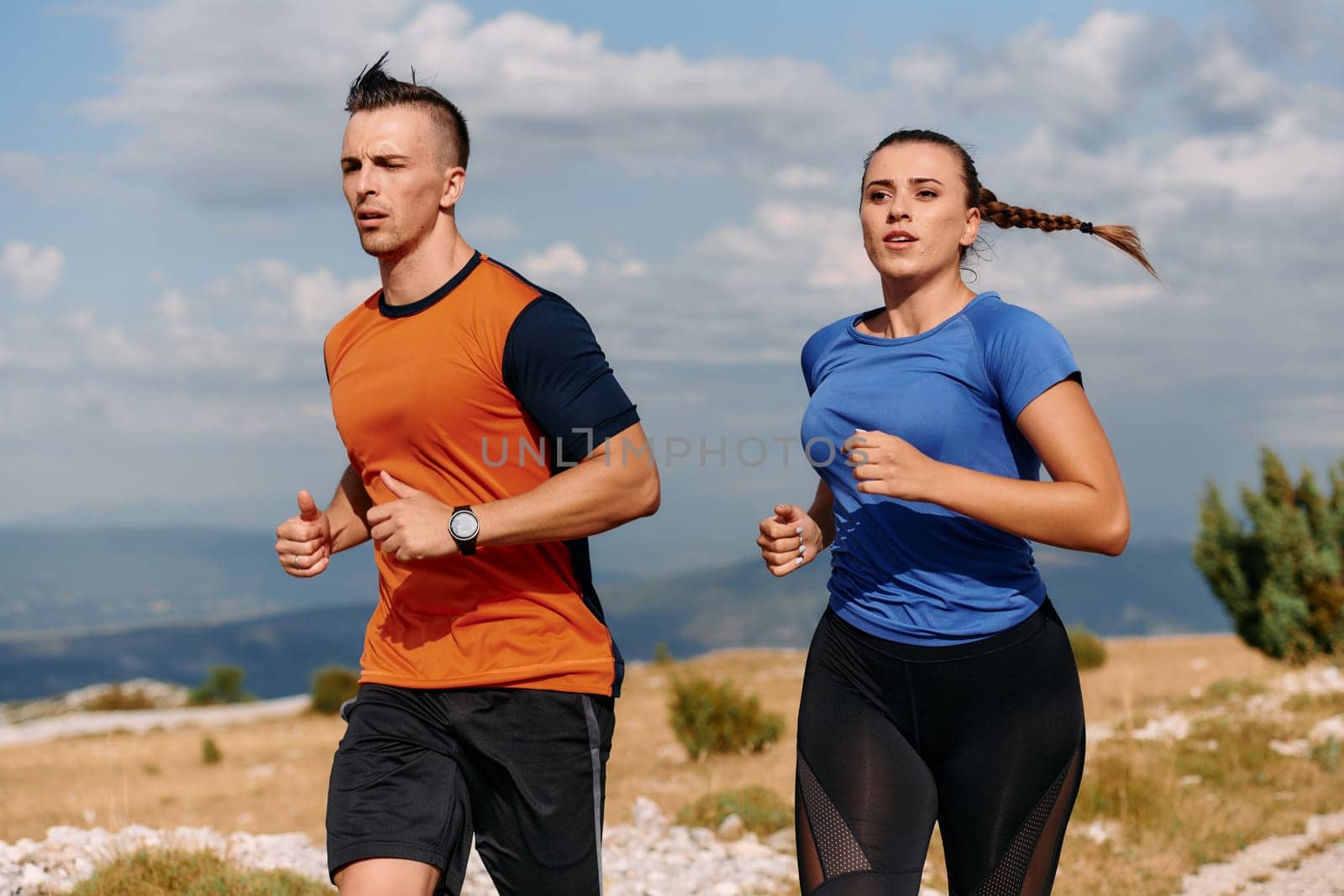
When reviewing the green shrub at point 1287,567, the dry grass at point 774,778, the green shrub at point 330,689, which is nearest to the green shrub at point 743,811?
the dry grass at point 774,778

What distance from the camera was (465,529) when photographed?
3.02 metres

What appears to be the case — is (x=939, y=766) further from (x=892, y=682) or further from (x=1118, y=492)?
(x=1118, y=492)

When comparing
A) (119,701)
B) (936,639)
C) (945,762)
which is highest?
(936,639)

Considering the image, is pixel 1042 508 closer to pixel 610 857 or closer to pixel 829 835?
pixel 829 835

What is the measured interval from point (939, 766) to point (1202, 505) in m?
18.4

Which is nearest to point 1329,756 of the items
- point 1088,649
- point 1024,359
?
point 1024,359

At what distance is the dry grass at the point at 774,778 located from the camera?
802cm

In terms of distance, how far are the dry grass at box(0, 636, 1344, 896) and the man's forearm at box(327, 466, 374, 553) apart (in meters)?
4.11

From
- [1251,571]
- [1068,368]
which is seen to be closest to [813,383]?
[1068,368]

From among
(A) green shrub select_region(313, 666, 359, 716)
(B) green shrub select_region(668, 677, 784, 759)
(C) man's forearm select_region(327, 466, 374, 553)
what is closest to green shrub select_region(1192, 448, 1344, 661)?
(B) green shrub select_region(668, 677, 784, 759)

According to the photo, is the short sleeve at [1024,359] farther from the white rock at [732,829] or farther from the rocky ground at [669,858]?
the white rock at [732,829]

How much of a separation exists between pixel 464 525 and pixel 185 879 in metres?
3.73

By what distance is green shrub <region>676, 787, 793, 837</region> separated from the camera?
8492mm

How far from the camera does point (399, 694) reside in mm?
3291
